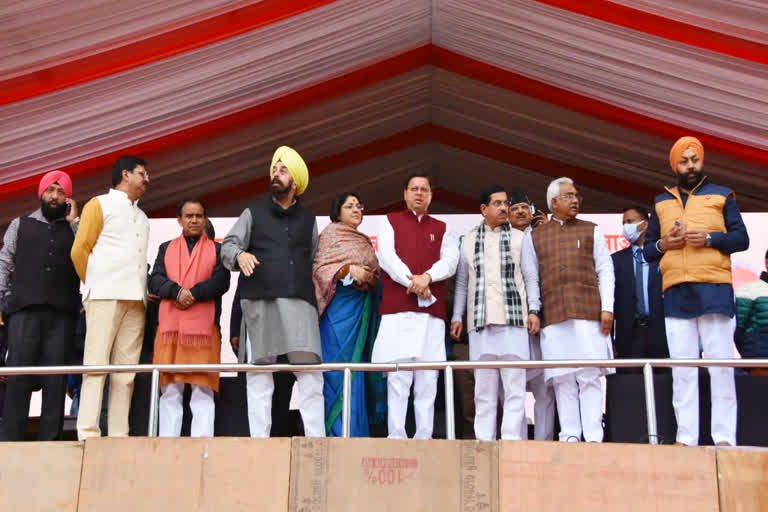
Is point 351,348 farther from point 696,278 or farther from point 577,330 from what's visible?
point 696,278

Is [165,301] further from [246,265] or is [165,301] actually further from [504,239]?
[504,239]

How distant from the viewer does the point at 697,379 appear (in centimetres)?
445

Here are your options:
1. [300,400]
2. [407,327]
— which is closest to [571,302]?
[407,327]

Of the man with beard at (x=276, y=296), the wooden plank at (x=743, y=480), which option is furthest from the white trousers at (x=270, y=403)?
the wooden plank at (x=743, y=480)

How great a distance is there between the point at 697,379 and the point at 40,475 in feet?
10.8

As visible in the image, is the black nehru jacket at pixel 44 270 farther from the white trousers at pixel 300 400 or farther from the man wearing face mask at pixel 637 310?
the man wearing face mask at pixel 637 310

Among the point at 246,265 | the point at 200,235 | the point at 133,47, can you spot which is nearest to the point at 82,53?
the point at 133,47

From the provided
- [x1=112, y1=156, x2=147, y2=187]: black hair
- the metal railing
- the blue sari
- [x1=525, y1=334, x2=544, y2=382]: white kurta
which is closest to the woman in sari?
the blue sari

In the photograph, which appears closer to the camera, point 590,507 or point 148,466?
point 590,507

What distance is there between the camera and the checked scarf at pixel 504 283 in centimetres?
489

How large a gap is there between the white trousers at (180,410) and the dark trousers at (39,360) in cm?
55

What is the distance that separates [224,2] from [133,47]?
671 mm

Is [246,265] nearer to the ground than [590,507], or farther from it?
farther from it

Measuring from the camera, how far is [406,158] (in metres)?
7.70
